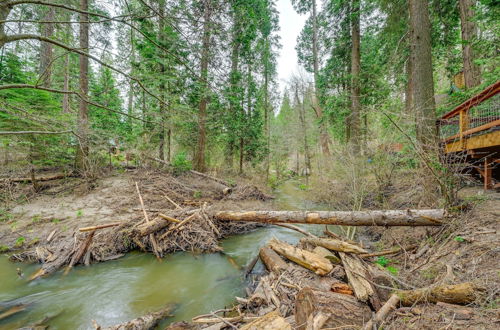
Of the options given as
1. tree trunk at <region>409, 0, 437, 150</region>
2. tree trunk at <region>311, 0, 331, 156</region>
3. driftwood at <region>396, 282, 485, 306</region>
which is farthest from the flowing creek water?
tree trunk at <region>311, 0, 331, 156</region>

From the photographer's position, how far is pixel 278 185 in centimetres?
1705

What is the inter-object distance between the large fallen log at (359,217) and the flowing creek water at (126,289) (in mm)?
1231

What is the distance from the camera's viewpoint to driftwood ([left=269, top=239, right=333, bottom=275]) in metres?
3.32

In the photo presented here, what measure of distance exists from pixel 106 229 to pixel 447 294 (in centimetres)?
690

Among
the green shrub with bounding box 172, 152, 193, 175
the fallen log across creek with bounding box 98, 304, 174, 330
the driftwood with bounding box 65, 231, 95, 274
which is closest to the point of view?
the fallen log across creek with bounding box 98, 304, 174, 330

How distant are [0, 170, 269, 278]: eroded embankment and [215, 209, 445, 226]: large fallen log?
56.2 inches

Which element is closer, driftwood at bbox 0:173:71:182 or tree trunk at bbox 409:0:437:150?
tree trunk at bbox 409:0:437:150

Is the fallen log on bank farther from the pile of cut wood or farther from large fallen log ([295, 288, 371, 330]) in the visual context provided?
large fallen log ([295, 288, 371, 330])

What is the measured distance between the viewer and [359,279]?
9.57 ft

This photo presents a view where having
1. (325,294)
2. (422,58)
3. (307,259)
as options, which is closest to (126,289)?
(307,259)

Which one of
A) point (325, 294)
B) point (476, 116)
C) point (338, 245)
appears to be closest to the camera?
point (325, 294)

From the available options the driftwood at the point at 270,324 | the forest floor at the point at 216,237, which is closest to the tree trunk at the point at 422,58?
the forest floor at the point at 216,237

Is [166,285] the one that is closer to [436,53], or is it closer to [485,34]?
[485,34]

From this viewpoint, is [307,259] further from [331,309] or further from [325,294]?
[331,309]
